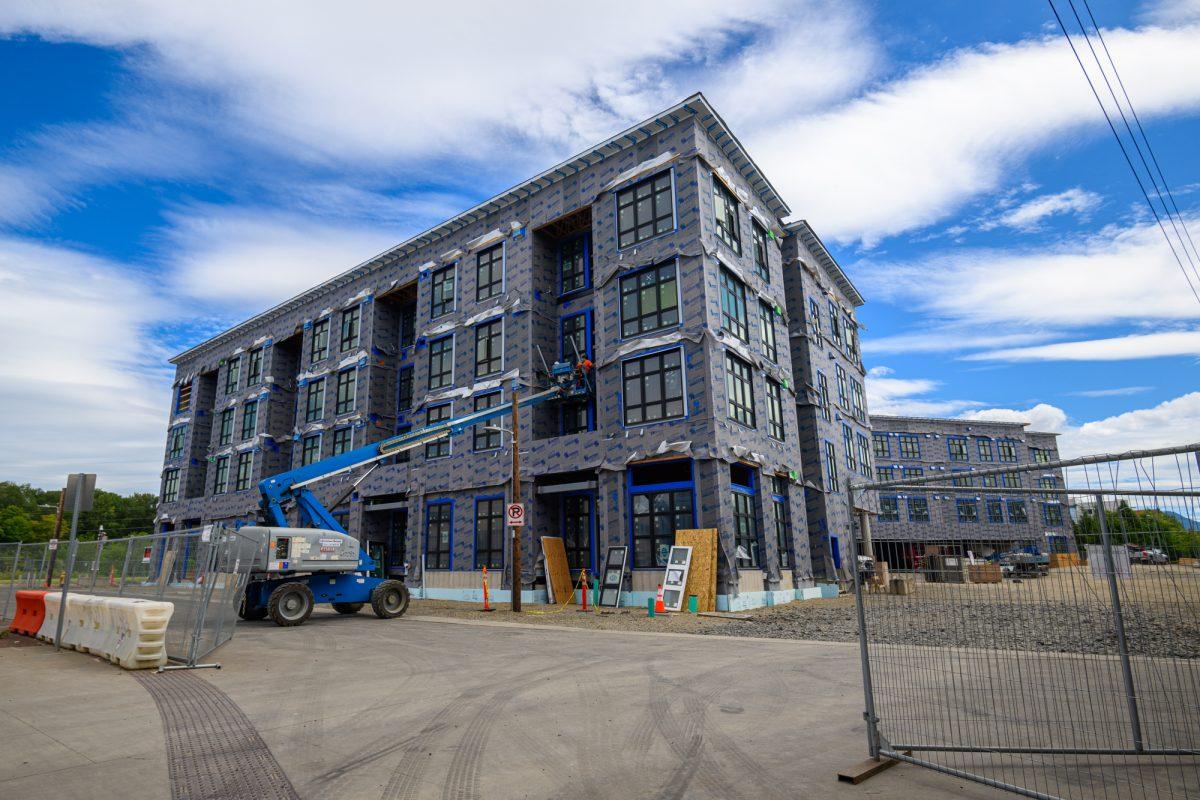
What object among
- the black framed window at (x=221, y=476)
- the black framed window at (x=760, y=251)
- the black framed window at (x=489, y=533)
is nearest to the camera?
the black framed window at (x=489, y=533)

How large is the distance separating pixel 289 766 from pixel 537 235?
1065 inches

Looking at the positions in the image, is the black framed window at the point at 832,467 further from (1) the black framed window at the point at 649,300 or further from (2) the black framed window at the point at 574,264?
(2) the black framed window at the point at 574,264

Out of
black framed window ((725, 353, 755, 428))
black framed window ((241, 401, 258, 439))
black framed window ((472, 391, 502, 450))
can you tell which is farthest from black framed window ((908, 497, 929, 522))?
black framed window ((241, 401, 258, 439))

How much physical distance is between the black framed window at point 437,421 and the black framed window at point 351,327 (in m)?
8.73

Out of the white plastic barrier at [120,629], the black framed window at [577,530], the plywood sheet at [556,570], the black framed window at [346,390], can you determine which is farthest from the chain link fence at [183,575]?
the black framed window at [346,390]

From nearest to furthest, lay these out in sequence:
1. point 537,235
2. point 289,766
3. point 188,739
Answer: point 289,766 → point 188,739 → point 537,235

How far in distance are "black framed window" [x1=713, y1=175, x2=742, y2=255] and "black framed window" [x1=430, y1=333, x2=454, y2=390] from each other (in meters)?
13.7

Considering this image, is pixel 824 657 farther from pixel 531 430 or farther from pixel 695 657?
pixel 531 430

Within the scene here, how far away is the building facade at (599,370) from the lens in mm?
23875

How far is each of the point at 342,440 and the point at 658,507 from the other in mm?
21739

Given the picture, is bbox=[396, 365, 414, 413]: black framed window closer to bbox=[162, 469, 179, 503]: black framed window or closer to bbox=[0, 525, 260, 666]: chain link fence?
bbox=[0, 525, 260, 666]: chain link fence

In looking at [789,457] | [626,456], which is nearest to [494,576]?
[626,456]

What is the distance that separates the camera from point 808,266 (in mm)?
34688

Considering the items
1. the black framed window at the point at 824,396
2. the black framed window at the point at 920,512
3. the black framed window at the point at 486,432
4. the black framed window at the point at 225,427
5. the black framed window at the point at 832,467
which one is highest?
the black framed window at the point at 225,427
